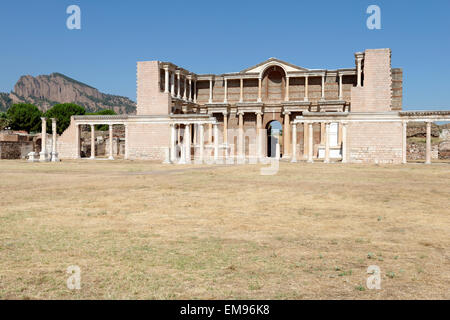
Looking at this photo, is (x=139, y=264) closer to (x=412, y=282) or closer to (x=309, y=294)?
(x=309, y=294)

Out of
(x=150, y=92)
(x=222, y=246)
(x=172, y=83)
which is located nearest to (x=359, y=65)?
(x=172, y=83)

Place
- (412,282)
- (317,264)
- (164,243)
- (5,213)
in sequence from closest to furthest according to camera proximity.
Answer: (412,282)
(317,264)
(164,243)
(5,213)

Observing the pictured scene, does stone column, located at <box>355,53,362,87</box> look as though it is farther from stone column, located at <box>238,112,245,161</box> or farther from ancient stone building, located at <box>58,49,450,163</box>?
stone column, located at <box>238,112,245,161</box>

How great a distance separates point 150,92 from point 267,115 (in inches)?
642

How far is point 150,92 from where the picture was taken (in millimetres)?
49781

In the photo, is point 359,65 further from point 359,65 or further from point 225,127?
point 225,127

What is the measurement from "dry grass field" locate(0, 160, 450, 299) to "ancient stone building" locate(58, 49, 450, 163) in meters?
29.7

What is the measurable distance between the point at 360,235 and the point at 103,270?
193 inches

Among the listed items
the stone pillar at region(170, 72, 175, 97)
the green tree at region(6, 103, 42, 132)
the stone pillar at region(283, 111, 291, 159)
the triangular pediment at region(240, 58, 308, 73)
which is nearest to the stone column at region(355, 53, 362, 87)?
the triangular pediment at region(240, 58, 308, 73)

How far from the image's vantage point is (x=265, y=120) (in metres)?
55.1

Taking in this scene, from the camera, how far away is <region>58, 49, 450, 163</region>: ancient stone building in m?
41.4

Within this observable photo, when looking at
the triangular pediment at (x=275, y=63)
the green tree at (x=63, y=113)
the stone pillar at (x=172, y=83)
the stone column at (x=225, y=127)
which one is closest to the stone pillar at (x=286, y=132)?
the triangular pediment at (x=275, y=63)

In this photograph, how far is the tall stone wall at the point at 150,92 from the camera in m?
49.2

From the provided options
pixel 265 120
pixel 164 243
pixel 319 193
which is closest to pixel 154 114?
pixel 265 120
